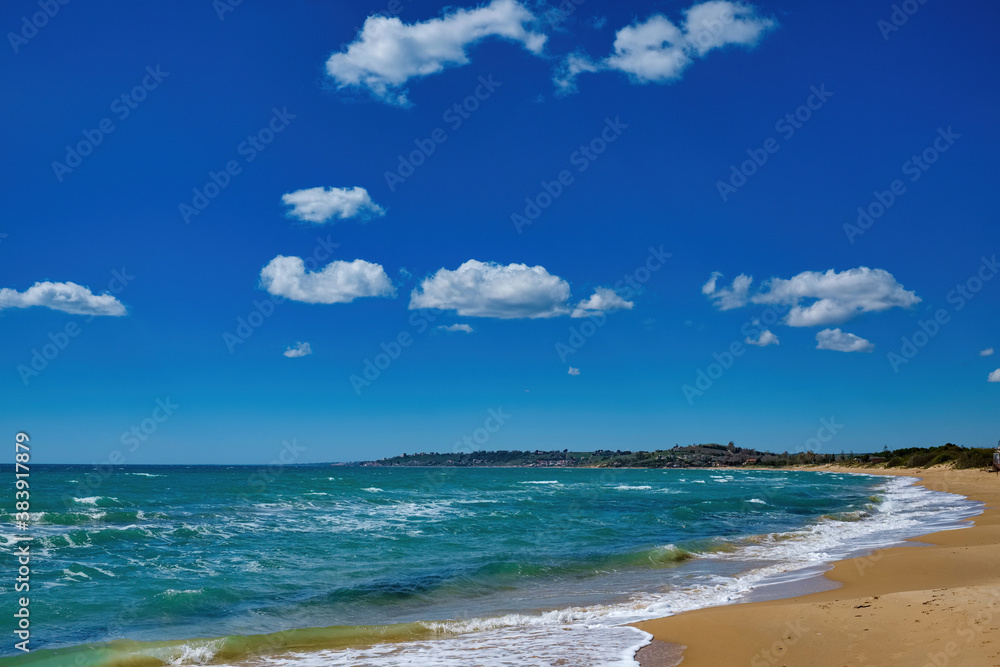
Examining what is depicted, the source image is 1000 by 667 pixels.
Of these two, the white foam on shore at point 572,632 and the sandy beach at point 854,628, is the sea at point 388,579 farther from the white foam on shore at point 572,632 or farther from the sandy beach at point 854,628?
the sandy beach at point 854,628

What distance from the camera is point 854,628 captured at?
8875mm

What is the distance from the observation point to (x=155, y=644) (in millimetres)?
9820

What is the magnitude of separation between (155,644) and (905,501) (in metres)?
43.2

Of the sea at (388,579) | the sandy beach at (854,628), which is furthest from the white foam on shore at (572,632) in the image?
the sandy beach at (854,628)

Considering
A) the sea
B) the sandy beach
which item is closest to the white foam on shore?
the sea

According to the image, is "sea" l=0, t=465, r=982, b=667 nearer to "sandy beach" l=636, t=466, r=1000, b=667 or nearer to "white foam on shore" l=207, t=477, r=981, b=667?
"white foam on shore" l=207, t=477, r=981, b=667

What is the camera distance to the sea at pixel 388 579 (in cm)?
962

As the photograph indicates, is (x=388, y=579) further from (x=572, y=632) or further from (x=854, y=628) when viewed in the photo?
(x=854, y=628)

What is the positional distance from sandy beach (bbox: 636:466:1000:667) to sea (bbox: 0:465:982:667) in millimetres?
866

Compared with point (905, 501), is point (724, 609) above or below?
above

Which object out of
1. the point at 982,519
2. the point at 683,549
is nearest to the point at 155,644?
the point at 683,549

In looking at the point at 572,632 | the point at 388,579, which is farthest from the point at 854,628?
the point at 388,579

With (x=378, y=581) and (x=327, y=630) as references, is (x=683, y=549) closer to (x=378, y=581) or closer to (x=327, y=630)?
(x=378, y=581)

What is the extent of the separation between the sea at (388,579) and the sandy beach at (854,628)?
0.87 m
